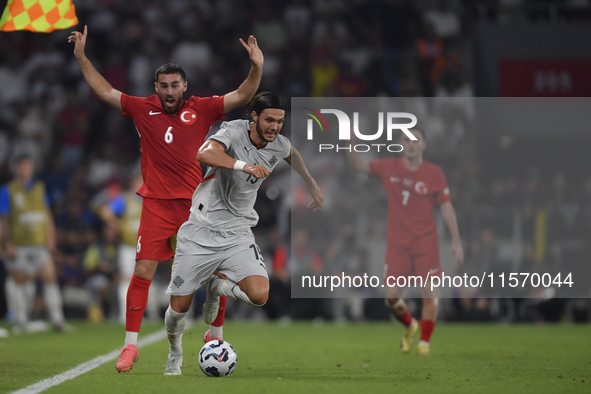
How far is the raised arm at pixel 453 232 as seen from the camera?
29.0 feet

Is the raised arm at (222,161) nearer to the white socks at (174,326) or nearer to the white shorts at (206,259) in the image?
the white shorts at (206,259)

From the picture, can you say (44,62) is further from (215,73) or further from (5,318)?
(5,318)

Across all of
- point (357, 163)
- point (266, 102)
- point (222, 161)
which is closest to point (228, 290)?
point (222, 161)

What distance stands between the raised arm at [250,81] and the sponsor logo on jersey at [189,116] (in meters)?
0.27

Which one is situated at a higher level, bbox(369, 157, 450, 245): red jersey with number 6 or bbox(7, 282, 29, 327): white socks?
bbox(369, 157, 450, 245): red jersey with number 6

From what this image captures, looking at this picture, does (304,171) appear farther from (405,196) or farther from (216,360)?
(405,196)

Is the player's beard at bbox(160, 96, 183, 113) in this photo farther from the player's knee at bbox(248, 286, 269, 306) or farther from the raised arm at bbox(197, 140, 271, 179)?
the player's knee at bbox(248, 286, 269, 306)

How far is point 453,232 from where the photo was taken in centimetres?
897

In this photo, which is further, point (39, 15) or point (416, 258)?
point (416, 258)

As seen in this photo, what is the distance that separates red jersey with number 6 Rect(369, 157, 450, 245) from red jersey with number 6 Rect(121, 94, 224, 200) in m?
2.84

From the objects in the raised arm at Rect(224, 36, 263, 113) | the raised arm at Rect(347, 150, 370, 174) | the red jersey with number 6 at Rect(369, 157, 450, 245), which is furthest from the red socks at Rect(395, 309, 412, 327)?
the raised arm at Rect(224, 36, 263, 113)

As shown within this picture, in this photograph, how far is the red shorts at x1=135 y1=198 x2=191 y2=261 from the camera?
687 cm

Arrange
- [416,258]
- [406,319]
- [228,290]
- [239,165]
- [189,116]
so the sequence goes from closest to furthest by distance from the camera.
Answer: [239,165] < [228,290] < [189,116] < [406,319] < [416,258]

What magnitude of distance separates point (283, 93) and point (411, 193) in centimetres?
758
